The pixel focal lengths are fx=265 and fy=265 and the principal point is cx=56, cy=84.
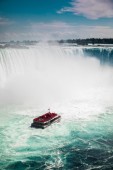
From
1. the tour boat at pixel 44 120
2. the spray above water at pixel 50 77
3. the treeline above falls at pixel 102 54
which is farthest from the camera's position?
the treeline above falls at pixel 102 54

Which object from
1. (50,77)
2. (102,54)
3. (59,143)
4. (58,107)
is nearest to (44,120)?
(59,143)

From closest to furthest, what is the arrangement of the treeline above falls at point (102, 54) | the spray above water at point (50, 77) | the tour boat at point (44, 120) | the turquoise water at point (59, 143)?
1. the turquoise water at point (59, 143)
2. the tour boat at point (44, 120)
3. the spray above water at point (50, 77)
4. the treeline above falls at point (102, 54)

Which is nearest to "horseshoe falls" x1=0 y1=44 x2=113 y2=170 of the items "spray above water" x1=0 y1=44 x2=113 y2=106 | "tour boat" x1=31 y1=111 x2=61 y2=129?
"spray above water" x1=0 y1=44 x2=113 y2=106

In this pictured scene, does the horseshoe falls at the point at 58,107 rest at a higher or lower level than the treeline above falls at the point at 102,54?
lower

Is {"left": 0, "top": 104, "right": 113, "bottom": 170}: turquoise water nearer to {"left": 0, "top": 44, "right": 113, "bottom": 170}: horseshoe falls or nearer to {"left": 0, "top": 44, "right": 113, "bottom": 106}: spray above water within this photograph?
{"left": 0, "top": 44, "right": 113, "bottom": 170}: horseshoe falls

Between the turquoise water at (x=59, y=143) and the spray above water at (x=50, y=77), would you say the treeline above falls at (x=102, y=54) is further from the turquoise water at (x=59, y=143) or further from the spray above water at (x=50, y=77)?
the turquoise water at (x=59, y=143)

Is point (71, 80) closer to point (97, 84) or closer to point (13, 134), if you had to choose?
point (97, 84)

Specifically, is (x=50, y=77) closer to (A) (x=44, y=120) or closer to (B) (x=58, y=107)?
(B) (x=58, y=107)

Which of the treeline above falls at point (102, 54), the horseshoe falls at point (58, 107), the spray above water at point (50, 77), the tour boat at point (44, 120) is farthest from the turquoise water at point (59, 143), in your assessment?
the treeline above falls at point (102, 54)
